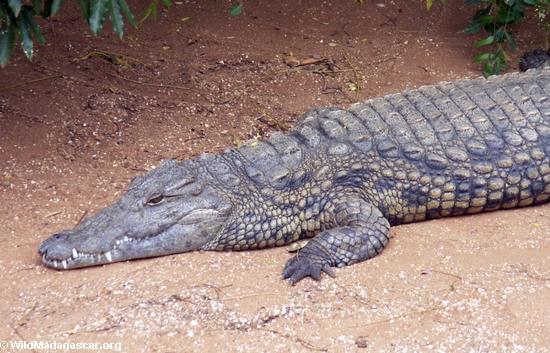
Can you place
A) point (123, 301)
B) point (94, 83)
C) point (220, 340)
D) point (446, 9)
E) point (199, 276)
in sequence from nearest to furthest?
point (220, 340) → point (123, 301) → point (199, 276) → point (94, 83) → point (446, 9)

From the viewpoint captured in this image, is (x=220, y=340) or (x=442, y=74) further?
(x=442, y=74)

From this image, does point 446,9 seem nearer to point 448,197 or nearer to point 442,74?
point 442,74

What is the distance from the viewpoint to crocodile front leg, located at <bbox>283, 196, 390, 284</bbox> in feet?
13.0

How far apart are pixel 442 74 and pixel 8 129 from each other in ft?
11.9

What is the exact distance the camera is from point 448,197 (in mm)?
4523

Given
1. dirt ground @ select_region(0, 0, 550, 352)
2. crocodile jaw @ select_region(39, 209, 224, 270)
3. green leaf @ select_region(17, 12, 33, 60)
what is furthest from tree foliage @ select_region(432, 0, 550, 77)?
green leaf @ select_region(17, 12, 33, 60)

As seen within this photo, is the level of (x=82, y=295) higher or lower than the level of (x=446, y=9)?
lower

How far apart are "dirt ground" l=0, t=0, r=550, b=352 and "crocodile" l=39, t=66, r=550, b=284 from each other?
0.12 meters

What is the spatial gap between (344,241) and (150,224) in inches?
45.5

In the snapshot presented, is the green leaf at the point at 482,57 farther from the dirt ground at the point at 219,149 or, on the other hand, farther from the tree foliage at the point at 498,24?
the dirt ground at the point at 219,149

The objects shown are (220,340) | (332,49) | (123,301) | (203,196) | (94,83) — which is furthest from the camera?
(332,49)

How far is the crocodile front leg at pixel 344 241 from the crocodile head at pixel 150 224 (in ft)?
2.04

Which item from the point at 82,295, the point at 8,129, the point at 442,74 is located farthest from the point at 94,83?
the point at 442,74

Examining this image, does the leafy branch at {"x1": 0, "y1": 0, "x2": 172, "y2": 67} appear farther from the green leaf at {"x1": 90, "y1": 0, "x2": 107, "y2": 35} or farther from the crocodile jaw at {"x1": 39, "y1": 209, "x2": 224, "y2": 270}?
the crocodile jaw at {"x1": 39, "y1": 209, "x2": 224, "y2": 270}
